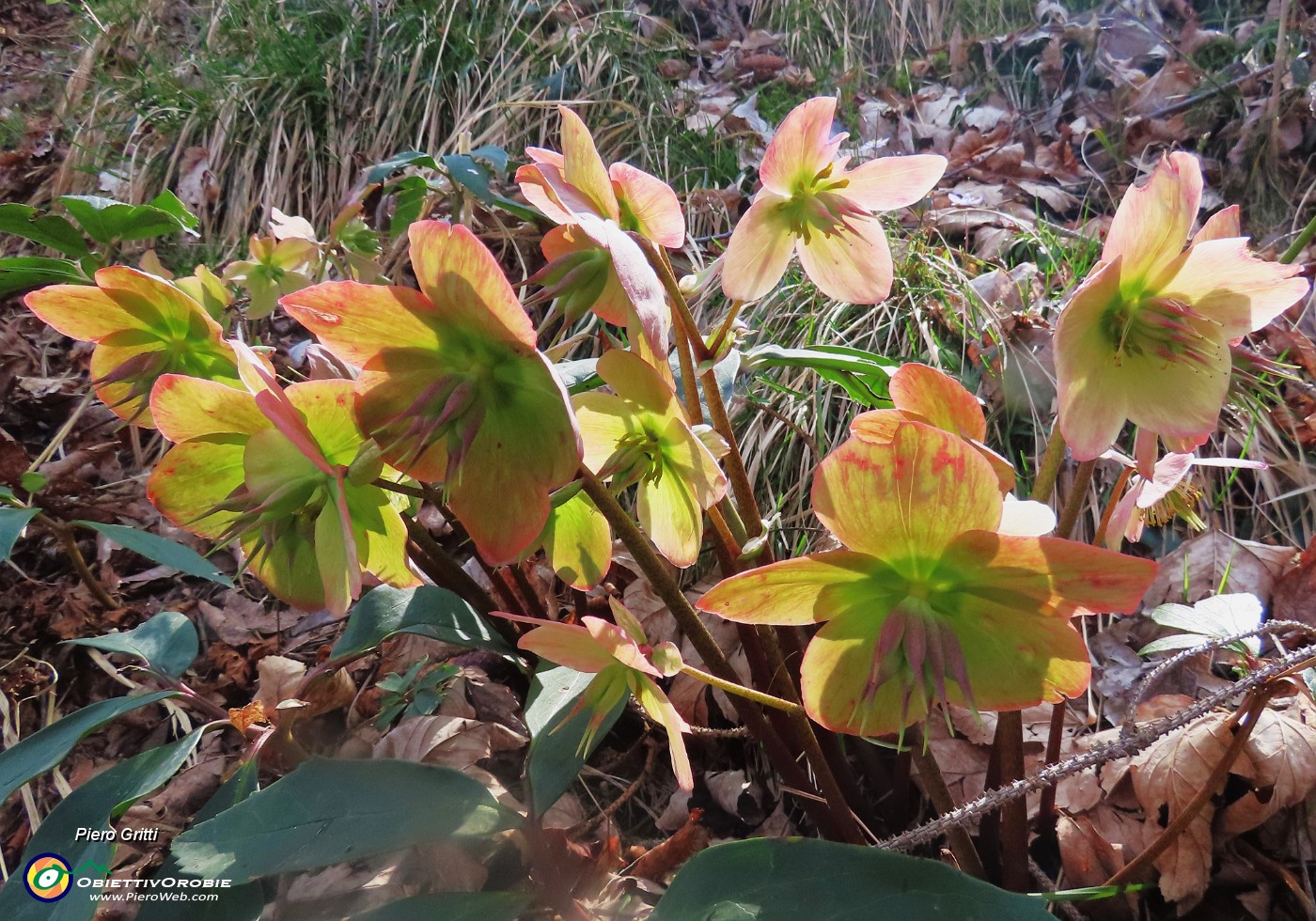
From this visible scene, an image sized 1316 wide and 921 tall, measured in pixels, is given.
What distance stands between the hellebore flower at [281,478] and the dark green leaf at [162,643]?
0.32 meters

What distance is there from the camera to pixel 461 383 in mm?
439

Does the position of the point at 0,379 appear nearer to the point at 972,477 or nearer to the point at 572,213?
the point at 572,213

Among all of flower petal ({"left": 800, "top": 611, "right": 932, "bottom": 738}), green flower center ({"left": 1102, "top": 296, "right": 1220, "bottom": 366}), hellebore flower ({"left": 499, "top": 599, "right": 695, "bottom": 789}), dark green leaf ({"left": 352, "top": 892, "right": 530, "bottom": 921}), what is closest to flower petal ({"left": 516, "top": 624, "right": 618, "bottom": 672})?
hellebore flower ({"left": 499, "top": 599, "right": 695, "bottom": 789})

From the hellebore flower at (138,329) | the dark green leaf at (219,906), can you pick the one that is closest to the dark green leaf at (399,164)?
the hellebore flower at (138,329)

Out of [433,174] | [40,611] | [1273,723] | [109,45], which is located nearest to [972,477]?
[1273,723]

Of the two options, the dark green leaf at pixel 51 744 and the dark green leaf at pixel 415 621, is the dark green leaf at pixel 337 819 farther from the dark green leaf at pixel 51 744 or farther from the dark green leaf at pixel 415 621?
the dark green leaf at pixel 51 744

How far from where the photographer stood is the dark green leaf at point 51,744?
2.05 ft

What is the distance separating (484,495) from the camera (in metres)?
0.45

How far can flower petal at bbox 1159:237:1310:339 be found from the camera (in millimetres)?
447

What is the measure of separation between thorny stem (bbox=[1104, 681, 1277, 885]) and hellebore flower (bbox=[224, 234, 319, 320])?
3.22 ft

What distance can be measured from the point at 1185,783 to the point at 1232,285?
0.46 m

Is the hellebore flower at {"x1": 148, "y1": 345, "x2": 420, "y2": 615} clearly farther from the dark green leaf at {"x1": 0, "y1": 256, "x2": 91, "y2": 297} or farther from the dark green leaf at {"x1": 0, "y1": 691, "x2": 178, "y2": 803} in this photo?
the dark green leaf at {"x1": 0, "y1": 256, "x2": 91, "y2": 297}

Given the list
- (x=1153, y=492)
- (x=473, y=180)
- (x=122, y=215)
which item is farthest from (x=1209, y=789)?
(x=122, y=215)

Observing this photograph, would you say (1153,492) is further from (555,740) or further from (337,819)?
(337,819)
